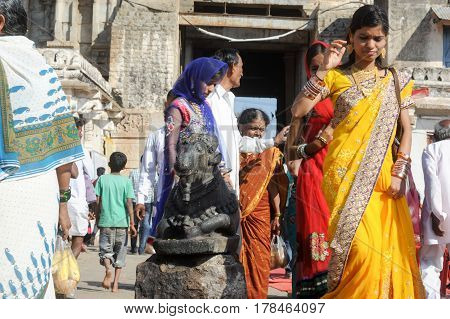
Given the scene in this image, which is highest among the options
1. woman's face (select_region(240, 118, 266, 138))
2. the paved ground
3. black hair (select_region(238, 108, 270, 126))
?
black hair (select_region(238, 108, 270, 126))

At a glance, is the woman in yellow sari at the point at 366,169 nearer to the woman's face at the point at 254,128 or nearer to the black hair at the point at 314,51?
the black hair at the point at 314,51

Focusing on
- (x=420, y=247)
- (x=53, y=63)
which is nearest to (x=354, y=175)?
(x=420, y=247)

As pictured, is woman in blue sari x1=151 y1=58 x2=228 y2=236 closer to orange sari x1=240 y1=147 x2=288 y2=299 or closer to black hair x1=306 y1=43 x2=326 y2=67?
black hair x1=306 y1=43 x2=326 y2=67

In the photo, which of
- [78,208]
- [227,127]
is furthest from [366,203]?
[78,208]

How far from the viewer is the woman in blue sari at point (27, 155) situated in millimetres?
2715

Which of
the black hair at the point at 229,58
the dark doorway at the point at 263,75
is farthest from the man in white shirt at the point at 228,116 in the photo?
the dark doorway at the point at 263,75

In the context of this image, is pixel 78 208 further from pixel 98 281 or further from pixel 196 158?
pixel 196 158

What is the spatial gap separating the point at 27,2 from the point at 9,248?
2232 cm

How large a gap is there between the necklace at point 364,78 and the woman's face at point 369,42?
0.23ft

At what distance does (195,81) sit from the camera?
4719mm

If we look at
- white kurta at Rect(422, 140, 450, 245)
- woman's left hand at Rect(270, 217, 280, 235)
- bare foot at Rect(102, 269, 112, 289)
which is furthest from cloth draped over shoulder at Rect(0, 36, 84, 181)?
bare foot at Rect(102, 269, 112, 289)

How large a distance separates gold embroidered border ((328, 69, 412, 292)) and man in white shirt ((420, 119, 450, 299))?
6.24 feet

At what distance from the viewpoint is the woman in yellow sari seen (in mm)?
3602
